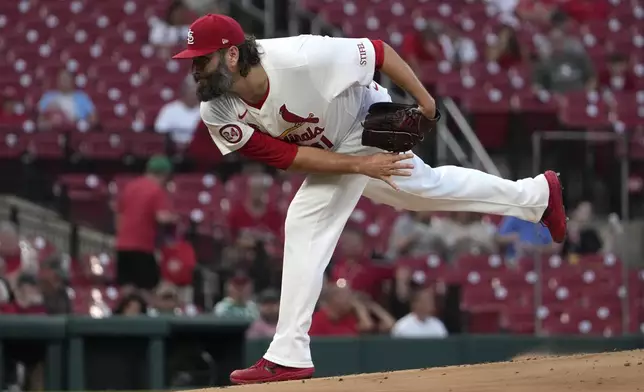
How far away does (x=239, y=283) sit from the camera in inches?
Answer: 389

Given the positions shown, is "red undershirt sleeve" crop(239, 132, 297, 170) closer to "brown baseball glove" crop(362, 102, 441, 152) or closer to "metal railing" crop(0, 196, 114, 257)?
"brown baseball glove" crop(362, 102, 441, 152)

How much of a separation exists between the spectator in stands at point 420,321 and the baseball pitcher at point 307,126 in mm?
3790

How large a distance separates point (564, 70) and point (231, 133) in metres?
7.65

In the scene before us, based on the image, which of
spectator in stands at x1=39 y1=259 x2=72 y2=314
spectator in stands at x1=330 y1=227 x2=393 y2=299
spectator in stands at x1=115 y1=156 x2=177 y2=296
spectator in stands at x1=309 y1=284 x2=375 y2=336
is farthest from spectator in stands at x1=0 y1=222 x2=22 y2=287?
spectator in stands at x1=330 y1=227 x2=393 y2=299

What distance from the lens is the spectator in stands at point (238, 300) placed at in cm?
980

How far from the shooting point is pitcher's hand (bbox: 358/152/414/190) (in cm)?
595

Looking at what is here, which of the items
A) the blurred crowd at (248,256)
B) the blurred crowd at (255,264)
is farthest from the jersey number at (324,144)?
the blurred crowd at (255,264)

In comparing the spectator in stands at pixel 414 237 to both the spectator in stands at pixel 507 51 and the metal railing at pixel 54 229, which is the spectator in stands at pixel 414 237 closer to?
the metal railing at pixel 54 229

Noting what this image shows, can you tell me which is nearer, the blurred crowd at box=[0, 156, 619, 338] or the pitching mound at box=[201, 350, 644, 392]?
the pitching mound at box=[201, 350, 644, 392]

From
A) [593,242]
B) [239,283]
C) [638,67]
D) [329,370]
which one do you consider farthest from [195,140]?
[638,67]

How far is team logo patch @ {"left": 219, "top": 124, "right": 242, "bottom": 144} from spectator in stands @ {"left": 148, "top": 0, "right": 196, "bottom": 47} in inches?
290

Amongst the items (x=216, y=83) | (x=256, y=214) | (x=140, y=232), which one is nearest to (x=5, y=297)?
(x=140, y=232)

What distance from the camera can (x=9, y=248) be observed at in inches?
398

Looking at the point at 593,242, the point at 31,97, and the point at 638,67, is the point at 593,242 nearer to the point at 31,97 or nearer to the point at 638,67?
the point at 638,67
